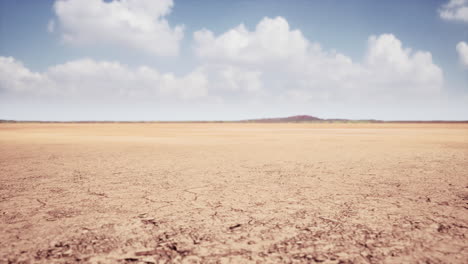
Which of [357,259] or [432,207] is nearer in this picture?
[357,259]

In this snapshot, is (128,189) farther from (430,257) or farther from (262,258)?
(430,257)

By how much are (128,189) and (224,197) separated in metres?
1.79

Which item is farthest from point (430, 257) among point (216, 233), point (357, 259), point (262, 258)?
point (216, 233)

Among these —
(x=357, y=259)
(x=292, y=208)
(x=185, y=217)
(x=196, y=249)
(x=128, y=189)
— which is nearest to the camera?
(x=357, y=259)

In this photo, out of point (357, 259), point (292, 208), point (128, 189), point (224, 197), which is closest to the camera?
point (357, 259)

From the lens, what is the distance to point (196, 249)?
2.42 metres

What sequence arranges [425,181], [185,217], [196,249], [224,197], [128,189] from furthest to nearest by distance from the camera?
[425,181] < [128,189] < [224,197] < [185,217] < [196,249]

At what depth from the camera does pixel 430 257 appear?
227cm

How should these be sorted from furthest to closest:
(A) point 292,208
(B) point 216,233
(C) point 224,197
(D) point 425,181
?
1. (D) point 425,181
2. (C) point 224,197
3. (A) point 292,208
4. (B) point 216,233

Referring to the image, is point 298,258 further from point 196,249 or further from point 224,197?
point 224,197

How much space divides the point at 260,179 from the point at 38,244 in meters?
3.78

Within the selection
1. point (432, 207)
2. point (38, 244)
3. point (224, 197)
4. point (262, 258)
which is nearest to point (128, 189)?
point (224, 197)

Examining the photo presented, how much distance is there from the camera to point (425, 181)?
5.14 m

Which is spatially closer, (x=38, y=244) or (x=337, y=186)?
(x=38, y=244)
